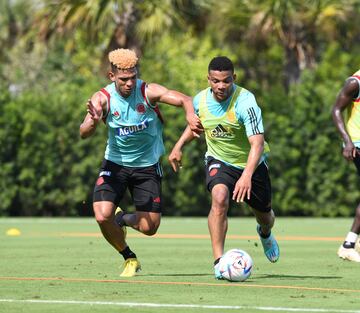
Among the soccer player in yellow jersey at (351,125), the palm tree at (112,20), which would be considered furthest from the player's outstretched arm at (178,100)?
the palm tree at (112,20)

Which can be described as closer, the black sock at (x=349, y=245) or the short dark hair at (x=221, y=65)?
the short dark hair at (x=221, y=65)

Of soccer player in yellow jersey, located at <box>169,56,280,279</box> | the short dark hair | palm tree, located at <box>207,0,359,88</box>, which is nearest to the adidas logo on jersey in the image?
soccer player in yellow jersey, located at <box>169,56,280,279</box>

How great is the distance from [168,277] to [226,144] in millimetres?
1531

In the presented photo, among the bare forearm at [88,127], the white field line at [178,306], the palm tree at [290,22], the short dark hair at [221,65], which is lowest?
the palm tree at [290,22]

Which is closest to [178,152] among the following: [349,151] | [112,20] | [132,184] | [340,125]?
[132,184]

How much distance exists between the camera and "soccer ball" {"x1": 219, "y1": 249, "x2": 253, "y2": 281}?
11141 millimetres

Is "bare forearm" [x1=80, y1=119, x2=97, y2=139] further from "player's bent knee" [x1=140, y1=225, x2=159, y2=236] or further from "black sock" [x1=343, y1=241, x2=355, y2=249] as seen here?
"black sock" [x1=343, y1=241, x2=355, y2=249]

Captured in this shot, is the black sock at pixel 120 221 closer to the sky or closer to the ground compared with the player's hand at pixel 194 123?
closer to the ground

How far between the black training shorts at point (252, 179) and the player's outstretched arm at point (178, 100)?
0.60 meters

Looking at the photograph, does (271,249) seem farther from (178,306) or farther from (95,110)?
(178,306)

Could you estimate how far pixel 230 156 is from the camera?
39.9ft

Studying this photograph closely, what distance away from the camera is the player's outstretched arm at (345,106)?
13.8 metres

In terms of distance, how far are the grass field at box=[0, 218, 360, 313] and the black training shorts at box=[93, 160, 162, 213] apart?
778 mm

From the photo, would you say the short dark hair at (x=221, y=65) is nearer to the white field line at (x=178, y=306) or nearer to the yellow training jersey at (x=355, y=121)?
the yellow training jersey at (x=355, y=121)
